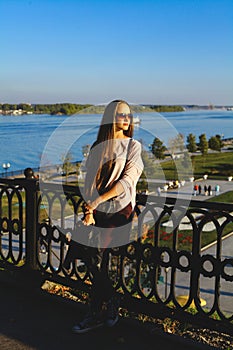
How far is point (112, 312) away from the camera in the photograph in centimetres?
339

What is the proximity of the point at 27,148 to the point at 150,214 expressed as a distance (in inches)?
3744

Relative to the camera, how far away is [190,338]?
324cm

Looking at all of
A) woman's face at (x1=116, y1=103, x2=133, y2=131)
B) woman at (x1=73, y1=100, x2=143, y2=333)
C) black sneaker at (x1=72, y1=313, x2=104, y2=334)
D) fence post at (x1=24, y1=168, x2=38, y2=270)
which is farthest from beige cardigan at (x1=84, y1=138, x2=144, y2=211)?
fence post at (x1=24, y1=168, x2=38, y2=270)

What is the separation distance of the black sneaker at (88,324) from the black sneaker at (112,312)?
0.21 ft

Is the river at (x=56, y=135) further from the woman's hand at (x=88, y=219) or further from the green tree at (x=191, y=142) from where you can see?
the green tree at (x=191, y=142)

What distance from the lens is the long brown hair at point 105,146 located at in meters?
3.09

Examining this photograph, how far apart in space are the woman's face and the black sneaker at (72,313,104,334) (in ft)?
5.07

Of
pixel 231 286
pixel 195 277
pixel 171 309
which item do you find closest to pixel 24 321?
pixel 171 309

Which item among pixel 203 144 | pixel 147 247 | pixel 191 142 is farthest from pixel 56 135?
pixel 191 142

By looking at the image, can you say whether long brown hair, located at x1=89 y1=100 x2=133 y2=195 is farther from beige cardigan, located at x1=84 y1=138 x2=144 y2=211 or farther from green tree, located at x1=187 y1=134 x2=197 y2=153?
green tree, located at x1=187 y1=134 x2=197 y2=153

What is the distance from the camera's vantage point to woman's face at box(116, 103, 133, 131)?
3.12 m

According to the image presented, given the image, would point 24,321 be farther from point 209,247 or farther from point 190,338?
point 209,247

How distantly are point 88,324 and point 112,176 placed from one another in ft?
4.05

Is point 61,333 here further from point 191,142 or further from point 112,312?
point 191,142
